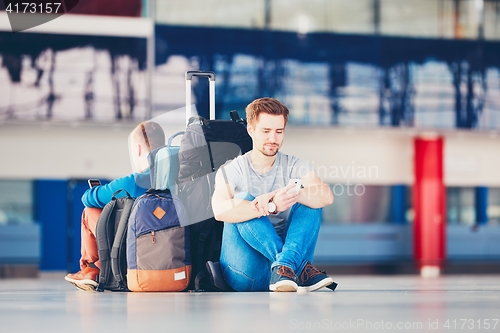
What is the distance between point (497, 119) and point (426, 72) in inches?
58.8

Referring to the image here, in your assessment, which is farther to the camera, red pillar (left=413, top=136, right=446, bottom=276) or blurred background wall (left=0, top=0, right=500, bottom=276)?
red pillar (left=413, top=136, right=446, bottom=276)

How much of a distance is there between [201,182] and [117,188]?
54 centimetres

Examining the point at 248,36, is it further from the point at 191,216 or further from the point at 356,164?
the point at 191,216

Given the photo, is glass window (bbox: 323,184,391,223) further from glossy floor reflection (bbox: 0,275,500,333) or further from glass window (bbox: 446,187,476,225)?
glossy floor reflection (bbox: 0,275,500,333)

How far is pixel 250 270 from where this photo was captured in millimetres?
4672

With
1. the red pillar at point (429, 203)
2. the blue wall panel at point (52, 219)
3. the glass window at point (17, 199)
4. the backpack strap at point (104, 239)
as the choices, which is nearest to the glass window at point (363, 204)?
the red pillar at point (429, 203)

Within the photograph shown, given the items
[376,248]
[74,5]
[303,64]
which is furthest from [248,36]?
[376,248]

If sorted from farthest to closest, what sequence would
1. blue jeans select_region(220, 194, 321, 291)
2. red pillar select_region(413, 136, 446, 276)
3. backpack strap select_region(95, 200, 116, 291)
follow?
1. red pillar select_region(413, 136, 446, 276)
2. backpack strap select_region(95, 200, 116, 291)
3. blue jeans select_region(220, 194, 321, 291)

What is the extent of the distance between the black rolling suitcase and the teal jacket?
416 mm

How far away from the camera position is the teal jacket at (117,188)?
5.29 metres

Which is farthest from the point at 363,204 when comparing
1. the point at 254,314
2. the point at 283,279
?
the point at 254,314

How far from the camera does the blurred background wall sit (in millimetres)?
14039

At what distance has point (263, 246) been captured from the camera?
449 cm

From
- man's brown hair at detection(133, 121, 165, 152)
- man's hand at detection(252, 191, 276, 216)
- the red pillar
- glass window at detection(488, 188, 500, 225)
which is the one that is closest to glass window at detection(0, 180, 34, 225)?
the red pillar
